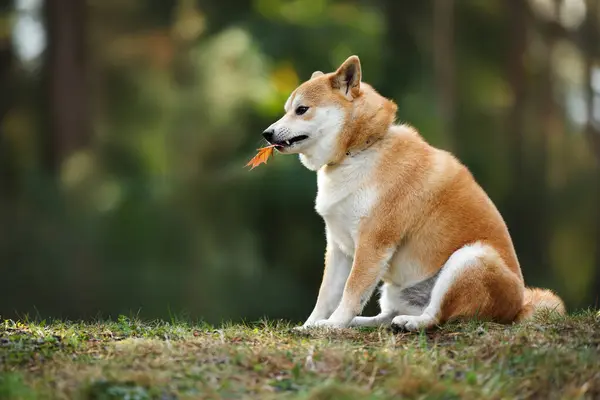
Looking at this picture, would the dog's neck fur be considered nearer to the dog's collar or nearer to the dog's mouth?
the dog's collar

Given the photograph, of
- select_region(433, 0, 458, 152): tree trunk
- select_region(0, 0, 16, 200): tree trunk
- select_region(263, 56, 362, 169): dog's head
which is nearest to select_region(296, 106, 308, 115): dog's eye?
select_region(263, 56, 362, 169): dog's head

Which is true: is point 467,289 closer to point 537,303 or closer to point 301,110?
point 537,303

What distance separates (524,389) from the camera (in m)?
4.27

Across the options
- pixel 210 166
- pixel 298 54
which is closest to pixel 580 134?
pixel 298 54

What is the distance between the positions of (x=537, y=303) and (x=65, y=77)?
38.3 ft

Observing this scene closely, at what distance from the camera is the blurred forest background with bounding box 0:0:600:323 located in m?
14.6

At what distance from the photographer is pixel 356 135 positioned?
5957 millimetres

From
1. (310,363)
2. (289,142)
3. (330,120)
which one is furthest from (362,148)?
(310,363)

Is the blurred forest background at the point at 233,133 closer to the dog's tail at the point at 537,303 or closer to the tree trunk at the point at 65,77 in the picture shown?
the tree trunk at the point at 65,77

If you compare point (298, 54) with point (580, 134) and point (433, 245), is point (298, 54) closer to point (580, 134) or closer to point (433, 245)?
point (580, 134)

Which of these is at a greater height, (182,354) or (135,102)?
(135,102)

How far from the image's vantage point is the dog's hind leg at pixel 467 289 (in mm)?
5504

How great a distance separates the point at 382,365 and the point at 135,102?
1219 cm

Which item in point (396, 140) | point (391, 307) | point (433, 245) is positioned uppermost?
point (396, 140)
